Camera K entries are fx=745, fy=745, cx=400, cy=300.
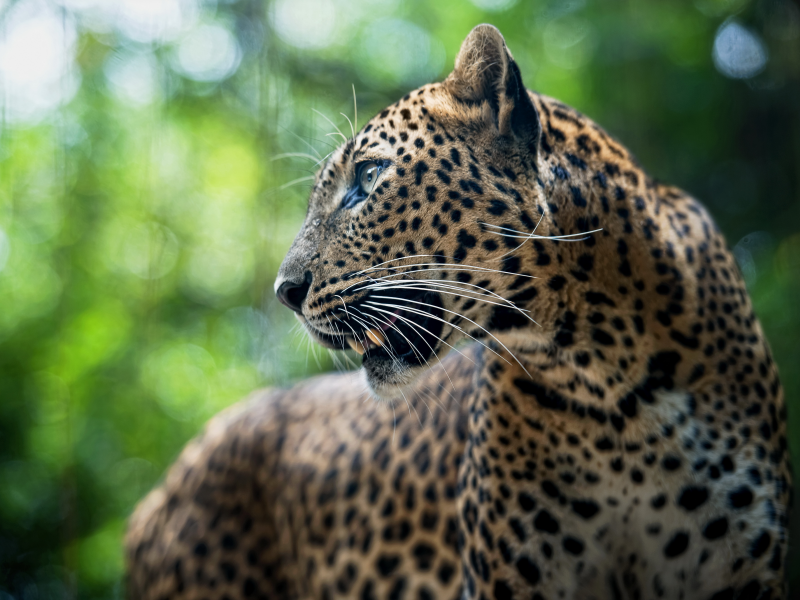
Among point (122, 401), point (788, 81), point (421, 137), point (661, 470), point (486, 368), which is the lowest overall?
point (122, 401)

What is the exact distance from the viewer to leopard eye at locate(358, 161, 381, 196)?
2516 mm

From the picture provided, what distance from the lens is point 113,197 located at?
8.55 m

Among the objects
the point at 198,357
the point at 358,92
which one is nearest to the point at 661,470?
the point at 358,92

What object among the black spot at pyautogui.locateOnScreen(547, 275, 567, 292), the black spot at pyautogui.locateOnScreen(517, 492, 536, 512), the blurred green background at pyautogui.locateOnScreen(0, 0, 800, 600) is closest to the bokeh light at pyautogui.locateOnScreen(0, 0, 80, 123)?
the blurred green background at pyautogui.locateOnScreen(0, 0, 800, 600)

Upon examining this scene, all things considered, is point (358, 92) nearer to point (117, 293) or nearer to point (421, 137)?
point (421, 137)

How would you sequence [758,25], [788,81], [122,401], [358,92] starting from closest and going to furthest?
[358,92] → [758,25] → [788,81] → [122,401]

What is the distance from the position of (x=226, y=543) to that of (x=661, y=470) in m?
2.17

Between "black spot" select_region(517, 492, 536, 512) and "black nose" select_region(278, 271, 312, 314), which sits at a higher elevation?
"black nose" select_region(278, 271, 312, 314)

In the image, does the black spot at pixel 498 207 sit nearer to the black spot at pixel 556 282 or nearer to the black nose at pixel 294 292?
the black spot at pixel 556 282

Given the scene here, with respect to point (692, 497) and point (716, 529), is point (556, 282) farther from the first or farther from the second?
point (716, 529)

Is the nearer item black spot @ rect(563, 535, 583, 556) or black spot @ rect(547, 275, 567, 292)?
black spot @ rect(547, 275, 567, 292)

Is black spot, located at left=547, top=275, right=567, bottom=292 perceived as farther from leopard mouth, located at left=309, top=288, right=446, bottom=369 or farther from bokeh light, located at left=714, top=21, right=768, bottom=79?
bokeh light, located at left=714, top=21, right=768, bottom=79

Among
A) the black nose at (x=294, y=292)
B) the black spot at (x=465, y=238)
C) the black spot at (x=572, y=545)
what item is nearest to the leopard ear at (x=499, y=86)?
the black spot at (x=465, y=238)

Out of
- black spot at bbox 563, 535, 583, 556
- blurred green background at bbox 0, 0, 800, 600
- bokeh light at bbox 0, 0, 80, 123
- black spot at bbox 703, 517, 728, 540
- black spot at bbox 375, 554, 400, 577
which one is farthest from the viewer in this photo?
blurred green background at bbox 0, 0, 800, 600
